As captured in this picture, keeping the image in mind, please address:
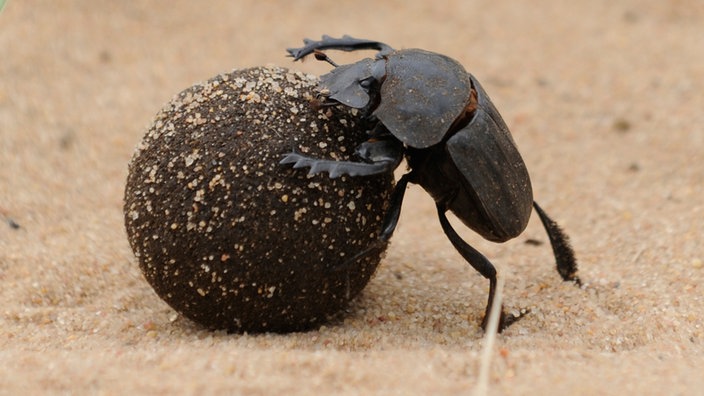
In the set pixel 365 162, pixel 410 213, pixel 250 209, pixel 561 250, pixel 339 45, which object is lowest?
pixel 561 250

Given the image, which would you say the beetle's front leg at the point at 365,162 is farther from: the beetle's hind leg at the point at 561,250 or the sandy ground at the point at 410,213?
the beetle's hind leg at the point at 561,250

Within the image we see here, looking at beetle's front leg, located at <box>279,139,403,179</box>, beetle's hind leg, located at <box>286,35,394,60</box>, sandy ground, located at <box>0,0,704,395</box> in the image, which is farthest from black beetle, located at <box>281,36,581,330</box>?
sandy ground, located at <box>0,0,704,395</box>

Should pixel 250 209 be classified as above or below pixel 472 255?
above

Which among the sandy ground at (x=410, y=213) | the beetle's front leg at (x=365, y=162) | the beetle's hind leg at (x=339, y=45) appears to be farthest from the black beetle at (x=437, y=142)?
the sandy ground at (x=410, y=213)

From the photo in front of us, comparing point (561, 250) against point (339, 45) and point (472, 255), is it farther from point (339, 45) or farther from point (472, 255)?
point (339, 45)

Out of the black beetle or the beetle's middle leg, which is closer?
the black beetle

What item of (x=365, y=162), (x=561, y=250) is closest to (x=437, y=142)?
(x=365, y=162)

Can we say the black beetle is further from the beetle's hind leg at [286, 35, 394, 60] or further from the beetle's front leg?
the beetle's hind leg at [286, 35, 394, 60]
